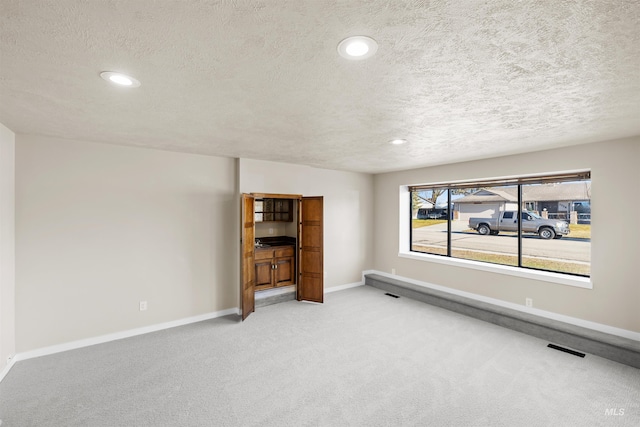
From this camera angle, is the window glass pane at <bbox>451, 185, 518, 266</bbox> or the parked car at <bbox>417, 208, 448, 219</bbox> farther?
the parked car at <bbox>417, 208, 448, 219</bbox>

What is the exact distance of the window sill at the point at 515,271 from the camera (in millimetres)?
3513

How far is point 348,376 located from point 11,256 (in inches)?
146

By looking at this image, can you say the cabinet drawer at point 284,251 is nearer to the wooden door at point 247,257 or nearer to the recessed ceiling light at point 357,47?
the wooden door at point 247,257

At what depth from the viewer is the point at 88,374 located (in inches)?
110

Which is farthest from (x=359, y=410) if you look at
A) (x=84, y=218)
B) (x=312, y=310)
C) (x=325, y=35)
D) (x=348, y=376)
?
(x=84, y=218)

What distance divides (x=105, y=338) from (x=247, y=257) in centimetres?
196

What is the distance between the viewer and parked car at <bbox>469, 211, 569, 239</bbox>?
413 centimetres

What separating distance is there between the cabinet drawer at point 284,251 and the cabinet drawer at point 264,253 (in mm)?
120

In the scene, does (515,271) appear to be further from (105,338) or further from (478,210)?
(105,338)

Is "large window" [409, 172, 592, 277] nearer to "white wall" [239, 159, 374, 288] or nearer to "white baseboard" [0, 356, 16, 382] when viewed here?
"white wall" [239, 159, 374, 288]

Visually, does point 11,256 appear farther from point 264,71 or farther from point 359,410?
point 359,410

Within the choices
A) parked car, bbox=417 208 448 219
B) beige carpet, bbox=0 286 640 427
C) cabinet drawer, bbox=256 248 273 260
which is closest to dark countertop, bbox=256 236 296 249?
cabinet drawer, bbox=256 248 273 260

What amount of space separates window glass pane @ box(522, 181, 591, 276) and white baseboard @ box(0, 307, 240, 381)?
15.8 feet

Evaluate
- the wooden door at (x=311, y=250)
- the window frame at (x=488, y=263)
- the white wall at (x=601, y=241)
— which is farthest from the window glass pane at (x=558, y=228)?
the wooden door at (x=311, y=250)
